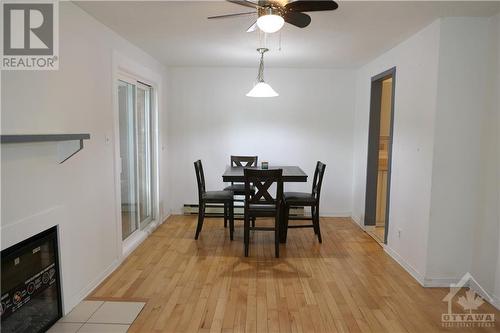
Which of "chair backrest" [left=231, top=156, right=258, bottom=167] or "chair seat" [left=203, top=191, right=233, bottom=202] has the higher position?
"chair backrest" [left=231, top=156, right=258, bottom=167]

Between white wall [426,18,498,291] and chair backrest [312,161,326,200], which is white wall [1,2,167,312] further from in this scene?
white wall [426,18,498,291]

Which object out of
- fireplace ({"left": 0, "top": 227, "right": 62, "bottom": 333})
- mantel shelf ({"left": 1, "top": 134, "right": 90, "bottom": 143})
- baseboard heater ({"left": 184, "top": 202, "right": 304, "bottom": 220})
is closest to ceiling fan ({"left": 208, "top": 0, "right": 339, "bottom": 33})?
mantel shelf ({"left": 1, "top": 134, "right": 90, "bottom": 143})

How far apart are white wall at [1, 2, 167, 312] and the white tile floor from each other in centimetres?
10

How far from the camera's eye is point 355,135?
5.32 metres

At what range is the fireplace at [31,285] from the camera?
196cm

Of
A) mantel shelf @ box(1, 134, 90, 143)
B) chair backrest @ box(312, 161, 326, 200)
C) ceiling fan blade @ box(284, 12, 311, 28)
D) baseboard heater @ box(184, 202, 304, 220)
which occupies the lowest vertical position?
baseboard heater @ box(184, 202, 304, 220)

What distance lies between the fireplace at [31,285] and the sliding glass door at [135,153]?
150 cm

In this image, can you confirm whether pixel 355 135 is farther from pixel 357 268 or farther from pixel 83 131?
pixel 83 131

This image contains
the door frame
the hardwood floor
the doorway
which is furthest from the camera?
the doorway

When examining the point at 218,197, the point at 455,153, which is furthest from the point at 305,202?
the point at 455,153

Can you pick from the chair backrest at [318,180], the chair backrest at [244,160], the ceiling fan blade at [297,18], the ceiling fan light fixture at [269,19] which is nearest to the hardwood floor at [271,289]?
the chair backrest at [318,180]

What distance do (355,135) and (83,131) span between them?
3956mm

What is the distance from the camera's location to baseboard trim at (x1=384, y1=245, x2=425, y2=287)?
10.2ft

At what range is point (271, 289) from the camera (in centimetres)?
298
